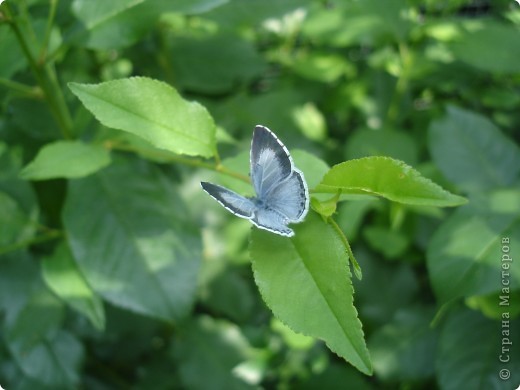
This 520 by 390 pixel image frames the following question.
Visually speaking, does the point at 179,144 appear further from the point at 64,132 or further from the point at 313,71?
the point at 313,71

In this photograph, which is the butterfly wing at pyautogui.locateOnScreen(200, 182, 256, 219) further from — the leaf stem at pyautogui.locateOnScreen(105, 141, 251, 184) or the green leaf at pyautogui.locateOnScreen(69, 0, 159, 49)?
the green leaf at pyautogui.locateOnScreen(69, 0, 159, 49)

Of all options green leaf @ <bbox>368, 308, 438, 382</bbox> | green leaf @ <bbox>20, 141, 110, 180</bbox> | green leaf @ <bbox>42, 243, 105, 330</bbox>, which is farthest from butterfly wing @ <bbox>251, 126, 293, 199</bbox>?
green leaf @ <bbox>368, 308, 438, 382</bbox>

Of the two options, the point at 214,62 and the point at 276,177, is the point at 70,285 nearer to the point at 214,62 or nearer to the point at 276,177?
the point at 276,177

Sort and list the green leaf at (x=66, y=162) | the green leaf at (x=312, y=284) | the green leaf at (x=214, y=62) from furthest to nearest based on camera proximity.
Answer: the green leaf at (x=214, y=62) → the green leaf at (x=66, y=162) → the green leaf at (x=312, y=284)

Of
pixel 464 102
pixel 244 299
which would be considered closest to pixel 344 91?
pixel 464 102

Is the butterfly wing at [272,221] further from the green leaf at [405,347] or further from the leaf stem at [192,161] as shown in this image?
the green leaf at [405,347]

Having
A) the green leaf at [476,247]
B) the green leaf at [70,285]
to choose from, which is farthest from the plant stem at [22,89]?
the green leaf at [476,247]
